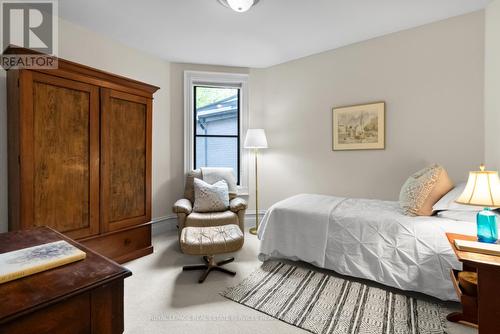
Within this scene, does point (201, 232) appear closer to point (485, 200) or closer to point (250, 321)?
point (250, 321)

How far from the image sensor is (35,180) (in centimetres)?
201

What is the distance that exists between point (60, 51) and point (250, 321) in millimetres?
3247

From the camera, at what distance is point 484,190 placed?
1509 millimetres

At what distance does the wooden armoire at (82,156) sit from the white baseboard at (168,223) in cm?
70

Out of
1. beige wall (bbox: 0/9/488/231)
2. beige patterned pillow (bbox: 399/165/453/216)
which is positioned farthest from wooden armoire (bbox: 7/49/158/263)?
beige patterned pillow (bbox: 399/165/453/216)

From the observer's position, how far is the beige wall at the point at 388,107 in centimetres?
257

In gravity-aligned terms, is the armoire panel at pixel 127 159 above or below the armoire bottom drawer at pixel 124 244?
above

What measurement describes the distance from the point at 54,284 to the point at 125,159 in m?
2.14

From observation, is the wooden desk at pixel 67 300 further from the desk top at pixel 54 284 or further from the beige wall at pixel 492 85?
the beige wall at pixel 492 85

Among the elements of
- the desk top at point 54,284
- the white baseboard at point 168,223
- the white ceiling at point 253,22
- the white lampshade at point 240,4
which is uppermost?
the white ceiling at point 253,22

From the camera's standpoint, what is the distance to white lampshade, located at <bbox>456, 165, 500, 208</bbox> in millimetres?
1479

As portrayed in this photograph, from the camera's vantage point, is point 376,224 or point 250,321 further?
point 376,224

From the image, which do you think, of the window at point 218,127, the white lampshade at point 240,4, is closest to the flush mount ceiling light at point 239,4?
the white lampshade at point 240,4

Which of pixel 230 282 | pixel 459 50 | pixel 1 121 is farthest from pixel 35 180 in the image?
pixel 459 50
